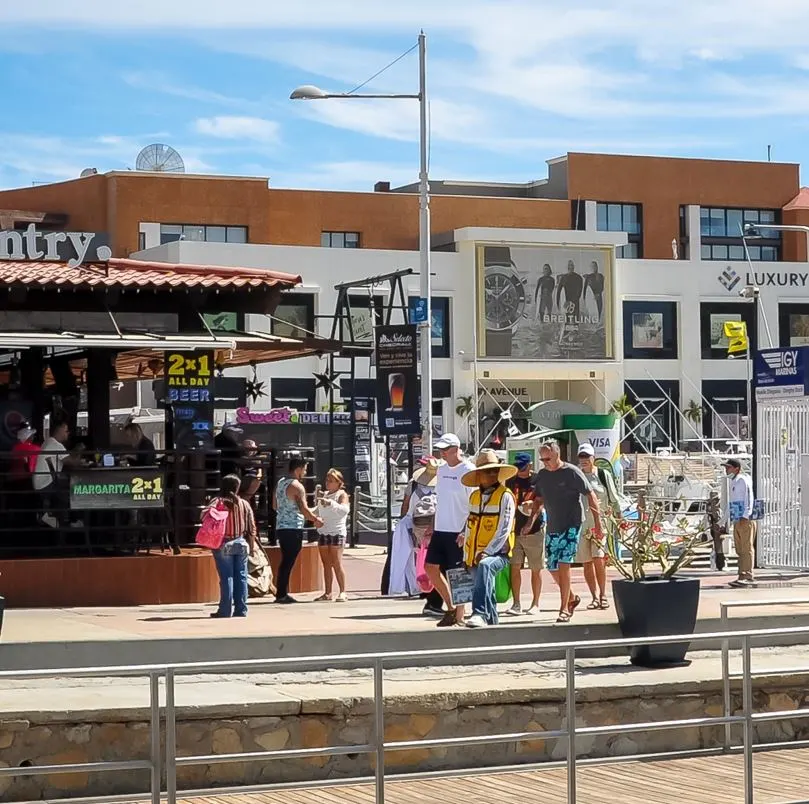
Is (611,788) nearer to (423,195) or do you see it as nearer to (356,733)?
(356,733)

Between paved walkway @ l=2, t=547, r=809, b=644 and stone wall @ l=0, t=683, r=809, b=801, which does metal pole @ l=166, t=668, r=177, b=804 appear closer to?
stone wall @ l=0, t=683, r=809, b=801

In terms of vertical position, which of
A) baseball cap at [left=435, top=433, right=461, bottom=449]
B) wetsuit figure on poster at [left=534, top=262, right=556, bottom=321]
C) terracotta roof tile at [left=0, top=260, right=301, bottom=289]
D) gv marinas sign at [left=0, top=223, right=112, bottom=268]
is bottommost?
baseball cap at [left=435, top=433, right=461, bottom=449]

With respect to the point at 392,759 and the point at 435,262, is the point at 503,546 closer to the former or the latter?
the point at 392,759

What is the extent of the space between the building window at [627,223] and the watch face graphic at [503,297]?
12.6m

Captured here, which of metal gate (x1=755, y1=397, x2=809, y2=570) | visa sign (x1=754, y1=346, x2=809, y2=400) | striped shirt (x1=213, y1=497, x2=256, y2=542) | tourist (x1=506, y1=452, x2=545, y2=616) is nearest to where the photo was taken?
striped shirt (x1=213, y1=497, x2=256, y2=542)

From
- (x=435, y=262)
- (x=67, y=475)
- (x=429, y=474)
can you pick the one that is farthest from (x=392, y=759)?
(x=435, y=262)

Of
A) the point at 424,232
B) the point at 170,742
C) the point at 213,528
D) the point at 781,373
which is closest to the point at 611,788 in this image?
the point at 170,742

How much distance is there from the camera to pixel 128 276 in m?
18.8

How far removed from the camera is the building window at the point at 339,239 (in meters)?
67.8

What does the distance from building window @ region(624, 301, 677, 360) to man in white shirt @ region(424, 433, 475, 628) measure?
50358mm

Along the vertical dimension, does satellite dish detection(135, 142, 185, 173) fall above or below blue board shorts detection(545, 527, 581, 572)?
above

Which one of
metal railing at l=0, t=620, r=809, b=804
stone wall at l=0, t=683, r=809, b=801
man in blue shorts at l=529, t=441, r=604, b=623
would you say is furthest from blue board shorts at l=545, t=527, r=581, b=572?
metal railing at l=0, t=620, r=809, b=804

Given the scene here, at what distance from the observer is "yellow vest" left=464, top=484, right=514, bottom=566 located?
14.0 m

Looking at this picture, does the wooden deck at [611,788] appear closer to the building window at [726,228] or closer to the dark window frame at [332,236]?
the dark window frame at [332,236]
